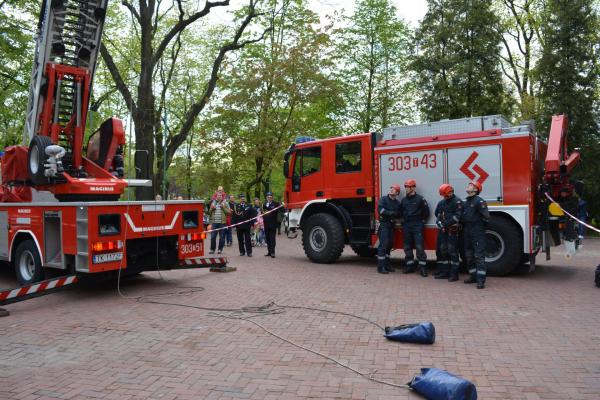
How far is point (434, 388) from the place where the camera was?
3.73 metres

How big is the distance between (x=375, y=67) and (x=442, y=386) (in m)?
27.3

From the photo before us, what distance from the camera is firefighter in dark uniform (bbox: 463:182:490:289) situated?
827 cm

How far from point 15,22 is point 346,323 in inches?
871

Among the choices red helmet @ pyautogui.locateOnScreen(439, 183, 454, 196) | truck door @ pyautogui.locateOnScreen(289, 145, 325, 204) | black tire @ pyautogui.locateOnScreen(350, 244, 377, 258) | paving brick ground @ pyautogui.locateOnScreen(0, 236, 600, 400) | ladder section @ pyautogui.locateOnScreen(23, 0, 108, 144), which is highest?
ladder section @ pyautogui.locateOnScreen(23, 0, 108, 144)

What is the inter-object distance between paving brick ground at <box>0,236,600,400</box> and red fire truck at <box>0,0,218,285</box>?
29.9 inches

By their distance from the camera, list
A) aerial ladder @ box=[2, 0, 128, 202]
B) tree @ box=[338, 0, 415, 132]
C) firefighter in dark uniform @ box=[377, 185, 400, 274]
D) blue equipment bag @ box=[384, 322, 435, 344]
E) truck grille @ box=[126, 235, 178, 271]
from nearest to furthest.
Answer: blue equipment bag @ box=[384, 322, 435, 344] → truck grille @ box=[126, 235, 178, 271] → aerial ladder @ box=[2, 0, 128, 202] → firefighter in dark uniform @ box=[377, 185, 400, 274] → tree @ box=[338, 0, 415, 132]

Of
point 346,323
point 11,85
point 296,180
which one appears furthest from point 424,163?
point 11,85

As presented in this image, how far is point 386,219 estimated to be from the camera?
10.1 m

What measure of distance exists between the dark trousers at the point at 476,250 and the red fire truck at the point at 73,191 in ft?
15.9

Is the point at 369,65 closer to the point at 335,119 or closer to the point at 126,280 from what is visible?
the point at 335,119

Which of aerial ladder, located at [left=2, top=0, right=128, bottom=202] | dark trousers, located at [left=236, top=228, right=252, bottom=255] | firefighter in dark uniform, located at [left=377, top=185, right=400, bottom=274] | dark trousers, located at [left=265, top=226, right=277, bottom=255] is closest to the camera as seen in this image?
aerial ladder, located at [left=2, top=0, right=128, bottom=202]

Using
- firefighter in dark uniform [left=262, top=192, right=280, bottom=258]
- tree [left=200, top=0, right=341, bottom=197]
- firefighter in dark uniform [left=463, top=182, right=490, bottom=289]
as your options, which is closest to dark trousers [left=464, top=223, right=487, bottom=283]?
firefighter in dark uniform [left=463, top=182, right=490, bottom=289]

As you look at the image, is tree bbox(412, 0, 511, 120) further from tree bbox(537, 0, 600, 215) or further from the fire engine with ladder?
the fire engine with ladder

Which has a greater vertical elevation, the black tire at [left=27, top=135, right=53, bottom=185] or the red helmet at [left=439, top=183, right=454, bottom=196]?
the black tire at [left=27, top=135, right=53, bottom=185]
